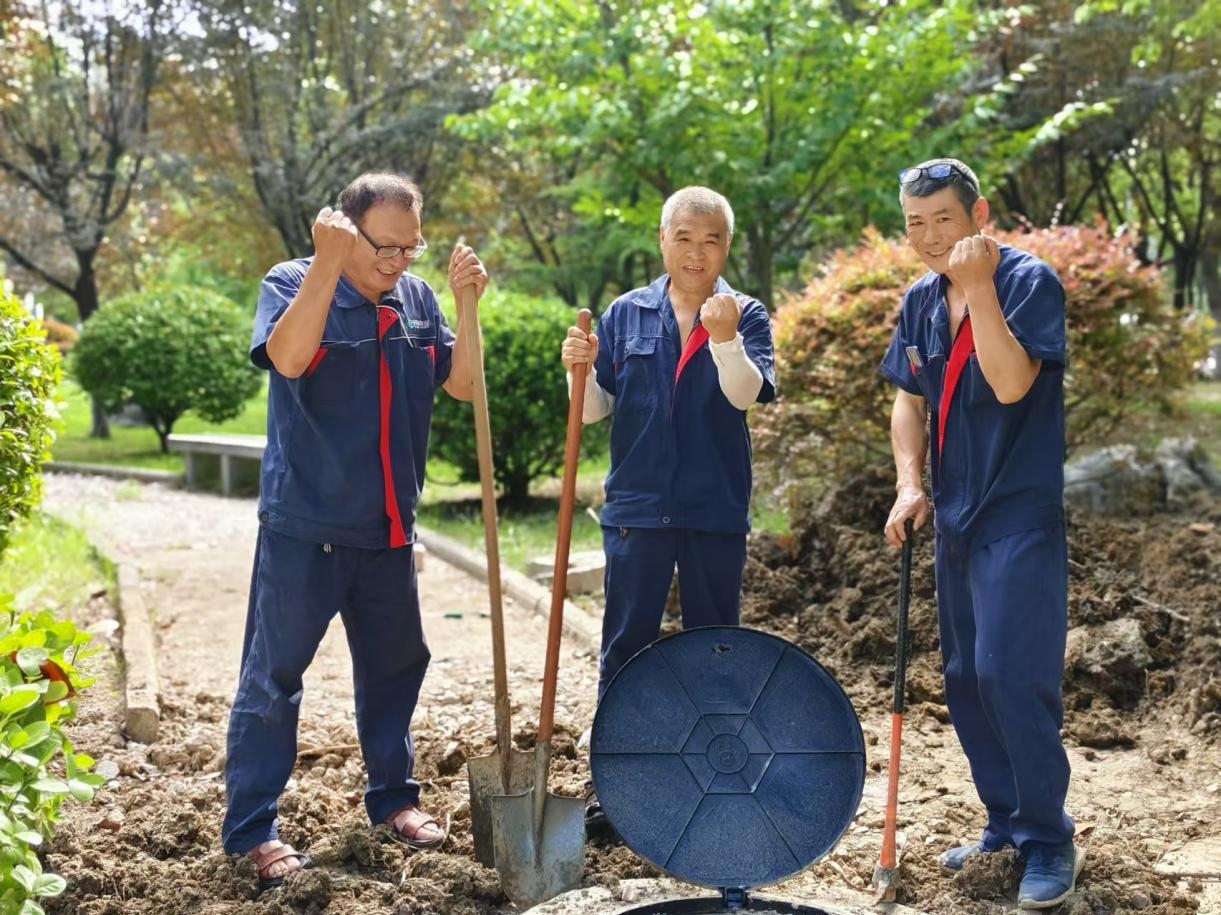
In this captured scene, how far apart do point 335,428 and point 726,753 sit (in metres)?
1.34

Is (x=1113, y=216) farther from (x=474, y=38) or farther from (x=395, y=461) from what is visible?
(x=395, y=461)

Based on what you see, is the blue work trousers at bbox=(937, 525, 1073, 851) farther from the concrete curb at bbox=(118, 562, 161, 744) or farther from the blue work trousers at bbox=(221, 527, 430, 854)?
the concrete curb at bbox=(118, 562, 161, 744)

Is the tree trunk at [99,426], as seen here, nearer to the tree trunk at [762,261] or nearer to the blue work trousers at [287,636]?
the tree trunk at [762,261]

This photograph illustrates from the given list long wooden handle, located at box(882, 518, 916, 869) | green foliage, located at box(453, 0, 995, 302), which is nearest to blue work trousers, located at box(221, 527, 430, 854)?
long wooden handle, located at box(882, 518, 916, 869)

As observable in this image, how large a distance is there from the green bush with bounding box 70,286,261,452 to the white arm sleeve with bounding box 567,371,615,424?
12.8 m

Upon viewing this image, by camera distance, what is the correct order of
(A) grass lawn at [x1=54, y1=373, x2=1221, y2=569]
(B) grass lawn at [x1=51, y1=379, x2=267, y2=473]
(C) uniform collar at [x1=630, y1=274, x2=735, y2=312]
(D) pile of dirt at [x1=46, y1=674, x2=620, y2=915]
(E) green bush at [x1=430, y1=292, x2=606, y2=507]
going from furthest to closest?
1. (B) grass lawn at [x1=51, y1=379, x2=267, y2=473]
2. (E) green bush at [x1=430, y1=292, x2=606, y2=507]
3. (A) grass lawn at [x1=54, y1=373, x2=1221, y2=569]
4. (C) uniform collar at [x1=630, y1=274, x2=735, y2=312]
5. (D) pile of dirt at [x1=46, y1=674, x2=620, y2=915]

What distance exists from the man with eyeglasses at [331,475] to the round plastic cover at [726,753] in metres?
0.73

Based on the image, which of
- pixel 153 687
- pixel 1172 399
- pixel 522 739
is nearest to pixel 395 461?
pixel 522 739

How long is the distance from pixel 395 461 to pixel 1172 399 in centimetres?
580

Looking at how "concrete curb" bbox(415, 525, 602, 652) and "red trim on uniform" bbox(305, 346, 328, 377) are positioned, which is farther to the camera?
"concrete curb" bbox(415, 525, 602, 652)

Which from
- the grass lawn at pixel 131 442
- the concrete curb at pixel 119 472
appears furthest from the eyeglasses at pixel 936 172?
the concrete curb at pixel 119 472

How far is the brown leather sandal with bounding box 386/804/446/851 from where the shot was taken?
371cm

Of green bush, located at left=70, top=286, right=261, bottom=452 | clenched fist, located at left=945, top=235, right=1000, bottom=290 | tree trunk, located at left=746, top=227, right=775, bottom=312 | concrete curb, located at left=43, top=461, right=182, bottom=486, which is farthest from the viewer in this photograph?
green bush, located at left=70, top=286, right=261, bottom=452

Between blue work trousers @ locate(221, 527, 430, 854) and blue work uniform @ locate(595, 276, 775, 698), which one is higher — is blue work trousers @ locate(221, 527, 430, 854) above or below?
below
